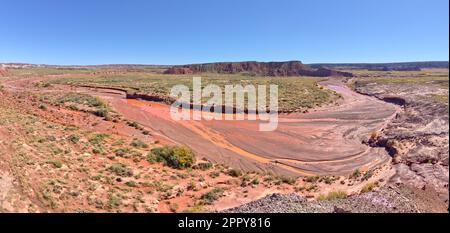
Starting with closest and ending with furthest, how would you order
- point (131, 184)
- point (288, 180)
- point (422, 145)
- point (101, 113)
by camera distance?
point (131, 184), point (288, 180), point (422, 145), point (101, 113)

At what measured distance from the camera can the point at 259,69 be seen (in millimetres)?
111438

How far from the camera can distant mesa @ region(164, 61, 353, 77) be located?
4227 inches

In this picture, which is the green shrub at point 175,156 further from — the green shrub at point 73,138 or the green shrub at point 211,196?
the green shrub at point 73,138

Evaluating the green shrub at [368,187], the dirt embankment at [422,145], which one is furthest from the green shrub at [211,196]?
the dirt embankment at [422,145]

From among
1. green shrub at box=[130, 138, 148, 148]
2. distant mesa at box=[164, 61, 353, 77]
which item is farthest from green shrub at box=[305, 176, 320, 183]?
distant mesa at box=[164, 61, 353, 77]

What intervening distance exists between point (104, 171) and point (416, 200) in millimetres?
11576

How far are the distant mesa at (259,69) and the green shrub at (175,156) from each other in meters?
88.9

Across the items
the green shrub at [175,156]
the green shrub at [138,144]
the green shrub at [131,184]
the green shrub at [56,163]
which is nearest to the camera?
the green shrub at [131,184]

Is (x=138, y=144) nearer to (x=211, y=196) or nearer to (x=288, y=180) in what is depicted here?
(x=211, y=196)

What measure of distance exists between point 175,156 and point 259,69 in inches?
3827

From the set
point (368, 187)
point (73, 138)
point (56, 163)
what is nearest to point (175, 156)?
point (56, 163)

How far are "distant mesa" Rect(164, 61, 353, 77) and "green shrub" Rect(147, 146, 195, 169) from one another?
8887 cm

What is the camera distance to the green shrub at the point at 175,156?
16531 mm
